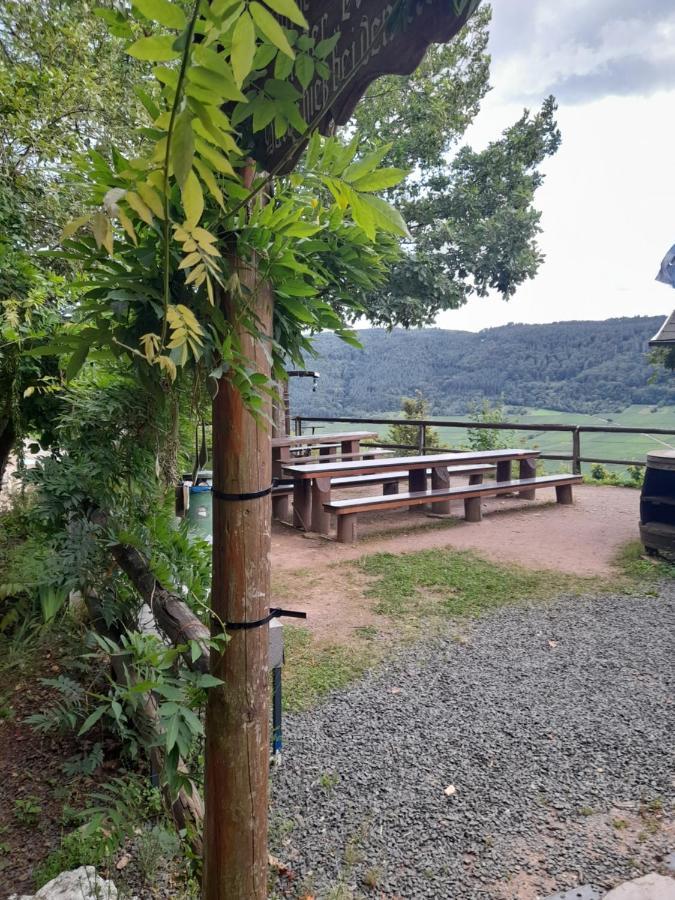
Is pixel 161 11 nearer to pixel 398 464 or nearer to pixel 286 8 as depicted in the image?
pixel 286 8

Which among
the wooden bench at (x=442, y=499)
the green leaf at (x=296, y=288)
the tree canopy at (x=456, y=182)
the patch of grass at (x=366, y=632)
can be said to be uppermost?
the tree canopy at (x=456, y=182)

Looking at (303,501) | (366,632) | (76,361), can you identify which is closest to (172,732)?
(76,361)

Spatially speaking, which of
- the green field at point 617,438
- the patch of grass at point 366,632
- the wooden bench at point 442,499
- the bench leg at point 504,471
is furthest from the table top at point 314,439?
the patch of grass at point 366,632

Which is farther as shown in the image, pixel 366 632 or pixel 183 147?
pixel 366 632

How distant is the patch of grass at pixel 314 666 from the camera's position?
261cm

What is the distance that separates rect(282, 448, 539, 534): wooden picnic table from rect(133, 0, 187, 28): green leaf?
507 cm

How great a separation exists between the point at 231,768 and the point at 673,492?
176 inches

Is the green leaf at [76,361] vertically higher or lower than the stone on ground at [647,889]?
higher

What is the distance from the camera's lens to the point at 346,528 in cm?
530

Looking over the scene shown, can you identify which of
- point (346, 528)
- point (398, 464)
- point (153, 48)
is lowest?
point (346, 528)

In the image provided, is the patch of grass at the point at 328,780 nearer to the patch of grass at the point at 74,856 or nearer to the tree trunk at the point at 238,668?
the patch of grass at the point at 74,856

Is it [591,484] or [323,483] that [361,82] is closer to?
[323,483]

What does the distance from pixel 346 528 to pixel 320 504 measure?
18.5 inches

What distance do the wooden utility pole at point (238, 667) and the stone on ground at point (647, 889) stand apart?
1.04 m
